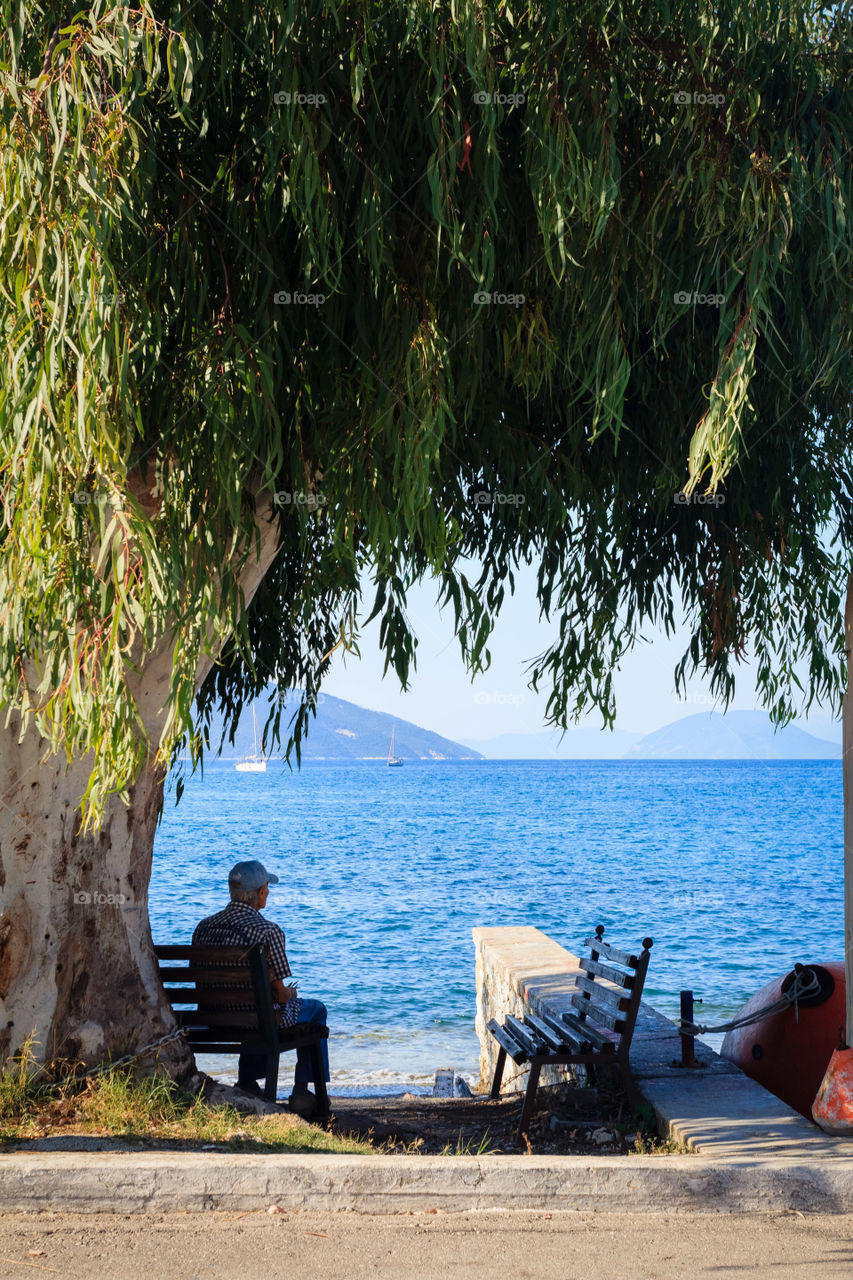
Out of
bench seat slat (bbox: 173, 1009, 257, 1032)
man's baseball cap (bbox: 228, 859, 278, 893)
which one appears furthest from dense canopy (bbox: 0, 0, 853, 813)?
bench seat slat (bbox: 173, 1009, 257, 1032)

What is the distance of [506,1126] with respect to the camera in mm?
7422

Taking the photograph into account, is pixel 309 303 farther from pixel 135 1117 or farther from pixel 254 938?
pixel 135 1117

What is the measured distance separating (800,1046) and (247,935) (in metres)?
3.83

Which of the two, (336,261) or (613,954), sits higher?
(336,261)

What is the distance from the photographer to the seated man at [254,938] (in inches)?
265

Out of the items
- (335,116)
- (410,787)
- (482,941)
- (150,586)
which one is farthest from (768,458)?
(410,787)

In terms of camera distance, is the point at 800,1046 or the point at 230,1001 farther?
the point at 800,1046

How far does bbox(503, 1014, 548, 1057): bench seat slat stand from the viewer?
6.74m

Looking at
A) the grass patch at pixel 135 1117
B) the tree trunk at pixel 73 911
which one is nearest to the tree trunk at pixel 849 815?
the grass patch at pixel 135 1117

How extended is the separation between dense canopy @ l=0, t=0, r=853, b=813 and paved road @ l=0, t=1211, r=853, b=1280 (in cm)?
173

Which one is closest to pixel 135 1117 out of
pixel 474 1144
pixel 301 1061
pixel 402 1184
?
pixel 402 1184

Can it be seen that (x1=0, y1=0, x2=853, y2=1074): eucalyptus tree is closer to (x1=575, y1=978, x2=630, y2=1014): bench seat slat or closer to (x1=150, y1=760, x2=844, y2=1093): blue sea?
(x1=575, y1=978, x2=630, y2=1014): bench seat slat

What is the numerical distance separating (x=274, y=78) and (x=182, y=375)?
1272mm

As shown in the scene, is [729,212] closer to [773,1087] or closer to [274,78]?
[274,78]
